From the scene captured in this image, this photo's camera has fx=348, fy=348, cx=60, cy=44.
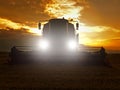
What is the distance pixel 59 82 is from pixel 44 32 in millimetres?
16278

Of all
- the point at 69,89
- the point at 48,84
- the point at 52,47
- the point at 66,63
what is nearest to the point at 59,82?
the point at 48,84

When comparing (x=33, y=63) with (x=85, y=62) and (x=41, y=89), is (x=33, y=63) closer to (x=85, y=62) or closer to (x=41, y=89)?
(x=85, y=62)

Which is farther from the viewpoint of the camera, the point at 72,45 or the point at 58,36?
the point at 72,45

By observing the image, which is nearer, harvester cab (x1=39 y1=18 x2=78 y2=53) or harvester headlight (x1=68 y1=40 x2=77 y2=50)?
harvester cab (x1=39 y1=18 x2=78 y2=53)

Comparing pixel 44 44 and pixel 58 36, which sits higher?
pixel 58 36

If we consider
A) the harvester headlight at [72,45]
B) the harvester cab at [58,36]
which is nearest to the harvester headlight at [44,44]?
the harvester cab at [58,36]

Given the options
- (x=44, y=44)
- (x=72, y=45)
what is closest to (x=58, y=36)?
(x=44, y=44)

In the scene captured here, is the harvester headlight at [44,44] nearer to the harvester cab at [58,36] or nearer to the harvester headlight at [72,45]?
Answer: the harvester cab at [58,36]

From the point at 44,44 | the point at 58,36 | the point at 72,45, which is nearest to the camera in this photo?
the point at 58,36

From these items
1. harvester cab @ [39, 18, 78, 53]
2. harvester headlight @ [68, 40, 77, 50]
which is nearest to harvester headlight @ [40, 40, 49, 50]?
harvester cab @ [39, 18, 78, 53]

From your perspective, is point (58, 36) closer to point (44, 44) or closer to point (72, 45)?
point (44, 44)

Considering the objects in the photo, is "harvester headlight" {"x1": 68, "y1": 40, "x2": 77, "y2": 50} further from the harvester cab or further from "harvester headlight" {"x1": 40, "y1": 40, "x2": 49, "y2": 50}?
"harvester headlight" {"x1": 40, "y1": 40, "x2": 49, "y2": 50}

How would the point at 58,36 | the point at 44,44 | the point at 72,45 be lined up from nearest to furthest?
the point at 58,36 < the point at 44,44 < the point at 72,45

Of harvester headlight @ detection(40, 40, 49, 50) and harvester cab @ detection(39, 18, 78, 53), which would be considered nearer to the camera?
harvester cab @ detection(39, 18, 78, 53)
